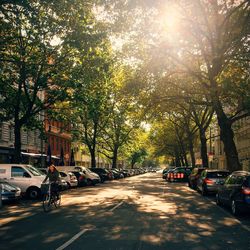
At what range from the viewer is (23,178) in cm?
2202

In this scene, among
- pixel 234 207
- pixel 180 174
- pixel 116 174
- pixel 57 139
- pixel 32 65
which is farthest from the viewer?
pixel 57 139

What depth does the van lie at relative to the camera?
21.9 meters

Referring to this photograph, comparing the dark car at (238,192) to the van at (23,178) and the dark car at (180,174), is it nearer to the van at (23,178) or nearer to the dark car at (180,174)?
the van at (23,178)

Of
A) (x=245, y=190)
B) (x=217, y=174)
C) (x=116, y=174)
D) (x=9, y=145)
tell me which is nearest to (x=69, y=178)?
(x=217, y=174)

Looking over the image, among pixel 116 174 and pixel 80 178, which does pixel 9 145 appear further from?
pixel 116 174

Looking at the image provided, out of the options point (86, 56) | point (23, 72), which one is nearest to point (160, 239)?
point (86, 56)

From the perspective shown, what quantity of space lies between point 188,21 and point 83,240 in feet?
65.5

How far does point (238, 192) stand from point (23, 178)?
11682 mm

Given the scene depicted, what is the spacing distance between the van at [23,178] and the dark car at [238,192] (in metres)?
9.68

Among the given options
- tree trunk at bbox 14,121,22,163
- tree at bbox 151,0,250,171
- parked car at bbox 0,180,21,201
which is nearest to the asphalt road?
parked car at bbox 0,180,21,201

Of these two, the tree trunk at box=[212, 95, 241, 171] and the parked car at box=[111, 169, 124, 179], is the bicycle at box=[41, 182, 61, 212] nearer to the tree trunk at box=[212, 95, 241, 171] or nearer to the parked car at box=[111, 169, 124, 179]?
the tree trunk at box=[212, 95, 241, 171]

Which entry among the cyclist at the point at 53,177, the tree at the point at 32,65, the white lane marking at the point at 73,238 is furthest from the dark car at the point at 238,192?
the tree at the point at 32,65

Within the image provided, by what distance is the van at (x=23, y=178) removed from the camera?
21.9 meters

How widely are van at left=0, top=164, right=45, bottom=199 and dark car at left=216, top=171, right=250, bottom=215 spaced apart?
9682 millimetres
